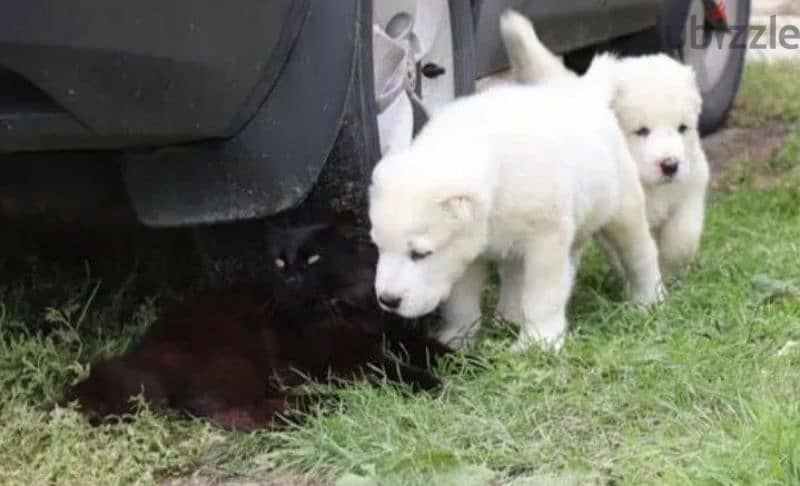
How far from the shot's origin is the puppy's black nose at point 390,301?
3.37 metres

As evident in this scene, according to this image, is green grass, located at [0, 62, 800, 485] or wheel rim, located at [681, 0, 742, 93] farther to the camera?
wheel rim, located at [681, 0, 742, 93]

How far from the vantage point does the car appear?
9.25 ft

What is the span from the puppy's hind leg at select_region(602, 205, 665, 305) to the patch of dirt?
1.76 metres

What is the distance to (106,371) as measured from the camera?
10.8 ft

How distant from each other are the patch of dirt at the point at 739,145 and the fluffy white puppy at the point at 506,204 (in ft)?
6.53

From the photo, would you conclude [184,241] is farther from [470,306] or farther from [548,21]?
[548,21]

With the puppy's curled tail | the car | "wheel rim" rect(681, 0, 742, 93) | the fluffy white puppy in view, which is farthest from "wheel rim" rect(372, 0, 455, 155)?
"wheel rim" rect(681, 0, 742, 93)

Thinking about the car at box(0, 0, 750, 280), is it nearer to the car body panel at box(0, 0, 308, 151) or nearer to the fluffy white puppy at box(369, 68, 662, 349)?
the car body panel at box(0, 0, 308, 151)

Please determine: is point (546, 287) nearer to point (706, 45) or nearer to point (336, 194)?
point (336, 194)

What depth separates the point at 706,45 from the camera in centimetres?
674

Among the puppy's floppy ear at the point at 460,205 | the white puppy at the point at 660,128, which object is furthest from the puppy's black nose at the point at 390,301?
the white puppy at the point at 660,128

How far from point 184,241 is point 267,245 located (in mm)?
804

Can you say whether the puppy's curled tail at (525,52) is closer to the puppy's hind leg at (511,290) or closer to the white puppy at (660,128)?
the white puppy at (660,128)

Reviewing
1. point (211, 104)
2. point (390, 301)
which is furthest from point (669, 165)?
point (211, 104)
